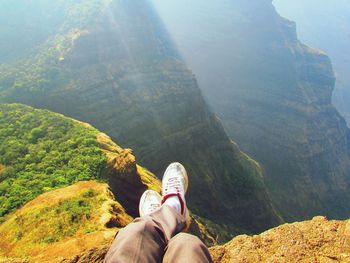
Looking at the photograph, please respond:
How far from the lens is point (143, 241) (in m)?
5.32

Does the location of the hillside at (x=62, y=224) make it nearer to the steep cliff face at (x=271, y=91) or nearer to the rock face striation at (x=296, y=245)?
the rock face striation at (x=296, y=245)

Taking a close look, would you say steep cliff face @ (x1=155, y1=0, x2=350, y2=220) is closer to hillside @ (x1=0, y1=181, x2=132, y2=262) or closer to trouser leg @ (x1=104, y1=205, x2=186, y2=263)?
hillside @ (x1=0, y1=181, x2=132, y2=262)

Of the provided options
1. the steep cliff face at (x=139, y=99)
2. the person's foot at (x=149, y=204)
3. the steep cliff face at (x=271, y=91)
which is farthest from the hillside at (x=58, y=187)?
the steep cliff face at (x=271, y=91)

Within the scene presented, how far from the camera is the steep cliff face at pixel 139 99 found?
45812 millimetres

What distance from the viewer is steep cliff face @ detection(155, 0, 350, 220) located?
3935 inches

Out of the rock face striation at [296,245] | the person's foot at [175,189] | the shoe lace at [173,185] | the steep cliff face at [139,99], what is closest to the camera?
the rock face striation at [296,245]

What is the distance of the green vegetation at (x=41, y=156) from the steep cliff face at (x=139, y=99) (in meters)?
17.5

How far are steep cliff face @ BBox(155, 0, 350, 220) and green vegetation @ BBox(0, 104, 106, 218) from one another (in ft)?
242

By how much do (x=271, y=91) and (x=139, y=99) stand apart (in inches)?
3074

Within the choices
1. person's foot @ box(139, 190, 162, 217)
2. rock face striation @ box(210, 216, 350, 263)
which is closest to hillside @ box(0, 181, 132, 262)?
person's foot @ box(139, 190, 162, 217)

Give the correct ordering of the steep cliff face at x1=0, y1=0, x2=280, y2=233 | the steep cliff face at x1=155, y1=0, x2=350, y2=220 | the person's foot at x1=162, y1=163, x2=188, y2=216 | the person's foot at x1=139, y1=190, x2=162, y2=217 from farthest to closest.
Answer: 1. the steep cliff face at x1=155, y1=0, x2=350, y2=220
2. the steep cliff face at x1=0, y1=0, x2=280, y2=233
3. the person's foot at x1=139, y1=190, x2=162, y2=217
4. the person's foot at x1=162, y1=163, x2=188, y2=216

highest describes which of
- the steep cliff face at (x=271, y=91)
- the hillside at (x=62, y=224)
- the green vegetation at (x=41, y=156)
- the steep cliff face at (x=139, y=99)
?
the hillside at (x=62, y=224)

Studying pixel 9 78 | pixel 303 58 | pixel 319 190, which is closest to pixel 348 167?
pixel 319 190

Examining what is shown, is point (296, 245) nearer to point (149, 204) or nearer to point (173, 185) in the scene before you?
point (173, 185)
